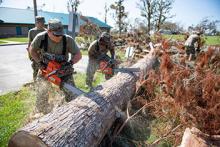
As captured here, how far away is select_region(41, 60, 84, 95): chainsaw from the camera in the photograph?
3553 mm

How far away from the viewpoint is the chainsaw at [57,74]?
3553mm

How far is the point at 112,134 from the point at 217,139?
1605 mm

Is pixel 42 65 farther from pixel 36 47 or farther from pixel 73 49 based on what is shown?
pixel 73 49

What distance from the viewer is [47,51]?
3846 mm

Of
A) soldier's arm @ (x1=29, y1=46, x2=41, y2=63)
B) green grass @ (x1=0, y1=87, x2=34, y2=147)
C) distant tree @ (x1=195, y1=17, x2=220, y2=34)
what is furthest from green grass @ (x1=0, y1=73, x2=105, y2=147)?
distant tree @ (x1=195, y1=17, x2=220, y2=34)

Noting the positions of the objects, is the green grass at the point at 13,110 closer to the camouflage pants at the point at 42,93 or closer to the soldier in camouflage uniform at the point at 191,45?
the camouflage pants at the point at 42,93

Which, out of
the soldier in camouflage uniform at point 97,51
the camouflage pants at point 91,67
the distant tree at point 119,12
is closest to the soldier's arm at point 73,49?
the soldier in camouflage uniform at point 97,51

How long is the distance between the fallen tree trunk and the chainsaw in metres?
0.49

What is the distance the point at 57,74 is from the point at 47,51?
56 cm

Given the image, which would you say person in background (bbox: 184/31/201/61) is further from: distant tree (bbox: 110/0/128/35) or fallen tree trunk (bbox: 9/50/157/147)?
distant tree (bbox: 110/0/128/35)

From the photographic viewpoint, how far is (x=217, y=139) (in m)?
2.47

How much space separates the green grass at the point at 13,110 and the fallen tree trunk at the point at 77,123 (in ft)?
4.19

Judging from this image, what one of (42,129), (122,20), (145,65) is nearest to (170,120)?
(42,129)

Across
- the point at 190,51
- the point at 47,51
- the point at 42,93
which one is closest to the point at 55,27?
the point at 47,51
